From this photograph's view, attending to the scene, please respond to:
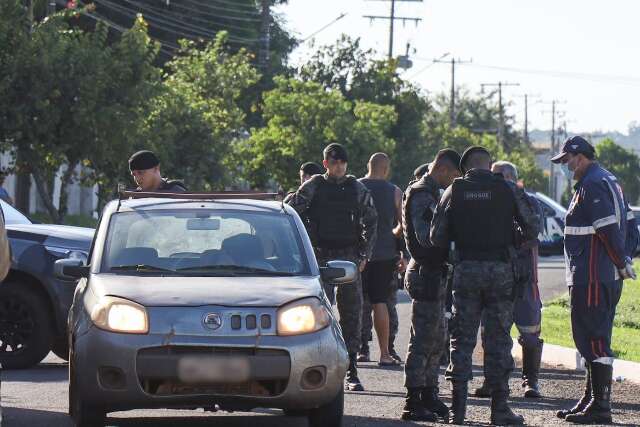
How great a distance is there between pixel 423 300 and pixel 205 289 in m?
2.07

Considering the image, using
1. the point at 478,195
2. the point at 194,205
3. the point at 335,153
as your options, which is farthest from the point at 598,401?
the point at 335,153

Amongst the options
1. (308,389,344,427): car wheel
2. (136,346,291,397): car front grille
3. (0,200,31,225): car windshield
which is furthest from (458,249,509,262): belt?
(0,200,31,225): car windshield

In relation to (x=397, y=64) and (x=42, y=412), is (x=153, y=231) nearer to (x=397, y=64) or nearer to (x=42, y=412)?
(x=42, y=412)

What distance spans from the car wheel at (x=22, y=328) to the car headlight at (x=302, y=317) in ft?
14.7

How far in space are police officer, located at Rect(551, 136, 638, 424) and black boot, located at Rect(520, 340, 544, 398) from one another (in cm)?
131

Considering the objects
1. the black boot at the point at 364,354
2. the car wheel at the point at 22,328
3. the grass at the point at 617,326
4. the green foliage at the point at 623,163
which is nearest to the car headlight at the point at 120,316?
the car wheel at the point at 22,328

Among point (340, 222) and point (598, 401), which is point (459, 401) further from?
point (340, 222)

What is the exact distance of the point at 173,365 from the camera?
819cm

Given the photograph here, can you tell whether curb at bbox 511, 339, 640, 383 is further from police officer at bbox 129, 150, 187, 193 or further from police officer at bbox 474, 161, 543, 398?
police officer at bbox 129, 150, 187, 193

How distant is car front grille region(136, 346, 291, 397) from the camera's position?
26.9ft

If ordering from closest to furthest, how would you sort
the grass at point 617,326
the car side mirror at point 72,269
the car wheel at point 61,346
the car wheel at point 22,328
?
the car side mirror at point 72,269, the car wheel at point 22,328, the car wheel at point 61,346, the grass at point 617,326

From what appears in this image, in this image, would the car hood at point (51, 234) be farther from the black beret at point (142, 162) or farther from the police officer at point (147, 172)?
the black beret at point (142, 162)

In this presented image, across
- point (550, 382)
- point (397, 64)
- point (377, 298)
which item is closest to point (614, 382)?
point (550, 382)

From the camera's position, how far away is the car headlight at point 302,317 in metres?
8.48
